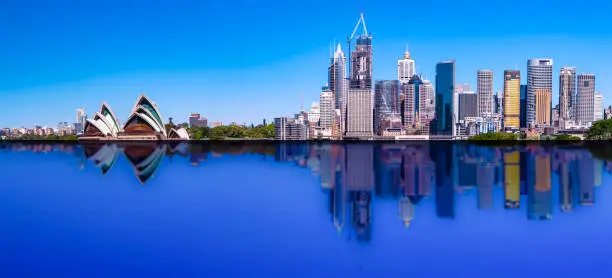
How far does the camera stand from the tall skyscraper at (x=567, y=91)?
11038cm

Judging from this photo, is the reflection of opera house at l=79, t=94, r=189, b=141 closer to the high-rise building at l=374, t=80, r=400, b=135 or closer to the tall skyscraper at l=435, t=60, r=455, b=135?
the high-rise building at l=374, t=80, r=400, b=135

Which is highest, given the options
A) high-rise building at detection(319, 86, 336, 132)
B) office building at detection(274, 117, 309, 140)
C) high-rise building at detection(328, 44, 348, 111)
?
high-rise building at detection(328, 44, 348, 111)

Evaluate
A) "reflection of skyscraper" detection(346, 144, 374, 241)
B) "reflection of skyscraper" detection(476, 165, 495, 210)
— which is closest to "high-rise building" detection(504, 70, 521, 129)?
"reflection of skyscraper" detection(476, 165, 495, 210)

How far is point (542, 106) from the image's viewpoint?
344 ft

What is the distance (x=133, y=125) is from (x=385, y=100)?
2027 inches

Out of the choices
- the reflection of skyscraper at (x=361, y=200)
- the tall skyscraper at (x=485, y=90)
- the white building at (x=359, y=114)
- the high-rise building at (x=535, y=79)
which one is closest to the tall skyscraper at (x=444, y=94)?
the tall skyscraper at (x=485, y=90)

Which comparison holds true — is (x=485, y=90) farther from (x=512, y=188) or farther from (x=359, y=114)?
(x=512, y=188)

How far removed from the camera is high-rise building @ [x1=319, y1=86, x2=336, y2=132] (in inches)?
3920

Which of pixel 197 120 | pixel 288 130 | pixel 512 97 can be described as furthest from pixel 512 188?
pixel 197 120

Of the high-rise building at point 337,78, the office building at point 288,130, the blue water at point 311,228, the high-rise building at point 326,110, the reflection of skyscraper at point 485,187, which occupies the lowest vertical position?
the blue water at point 311,228

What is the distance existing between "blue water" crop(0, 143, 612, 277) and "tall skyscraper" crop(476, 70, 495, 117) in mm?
95803

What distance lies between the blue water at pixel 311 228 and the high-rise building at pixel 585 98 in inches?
4098

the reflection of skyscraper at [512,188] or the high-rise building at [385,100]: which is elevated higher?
the high-rise building at [385,100]

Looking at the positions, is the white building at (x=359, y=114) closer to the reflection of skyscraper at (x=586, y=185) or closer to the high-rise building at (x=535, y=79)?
the high-rise building at (x=535, y=79)
